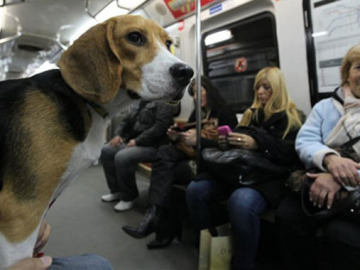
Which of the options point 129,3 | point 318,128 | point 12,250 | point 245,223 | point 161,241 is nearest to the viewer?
point 12,250

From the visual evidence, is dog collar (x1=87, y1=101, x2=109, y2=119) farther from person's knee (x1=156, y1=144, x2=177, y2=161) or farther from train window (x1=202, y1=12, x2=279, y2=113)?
train window (x1=202, y1=12, x2=279, y2=113)

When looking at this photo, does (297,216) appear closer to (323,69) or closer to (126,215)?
(323,69)

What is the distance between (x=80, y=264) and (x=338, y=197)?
1194mm

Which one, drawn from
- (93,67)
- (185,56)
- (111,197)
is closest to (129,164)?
(111,197)

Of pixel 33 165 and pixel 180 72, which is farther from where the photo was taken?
pixel 180 72

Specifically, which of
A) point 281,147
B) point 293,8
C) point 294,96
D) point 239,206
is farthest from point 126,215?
point 293,8

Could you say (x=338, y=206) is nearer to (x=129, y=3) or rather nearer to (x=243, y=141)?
(x=243, y=141)

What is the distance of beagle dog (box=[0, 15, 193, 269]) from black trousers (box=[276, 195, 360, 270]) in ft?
3.32

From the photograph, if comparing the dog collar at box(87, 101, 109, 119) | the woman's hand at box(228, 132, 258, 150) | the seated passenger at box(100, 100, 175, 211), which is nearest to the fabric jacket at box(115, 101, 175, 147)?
the seated passenger at box(100, 100, 175, 211)

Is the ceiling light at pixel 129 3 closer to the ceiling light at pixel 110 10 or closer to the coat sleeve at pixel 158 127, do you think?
the ceiling light at pixel 110 10

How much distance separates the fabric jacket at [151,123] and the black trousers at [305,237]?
5.61ft

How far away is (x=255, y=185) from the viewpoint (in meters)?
1.73

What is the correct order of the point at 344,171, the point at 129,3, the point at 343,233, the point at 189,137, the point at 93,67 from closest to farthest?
the point at 93,67 → the point at 343,233 → the point at 344,171 → the point at 189,137 → the point at 129,3

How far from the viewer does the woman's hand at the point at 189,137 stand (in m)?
2.37
